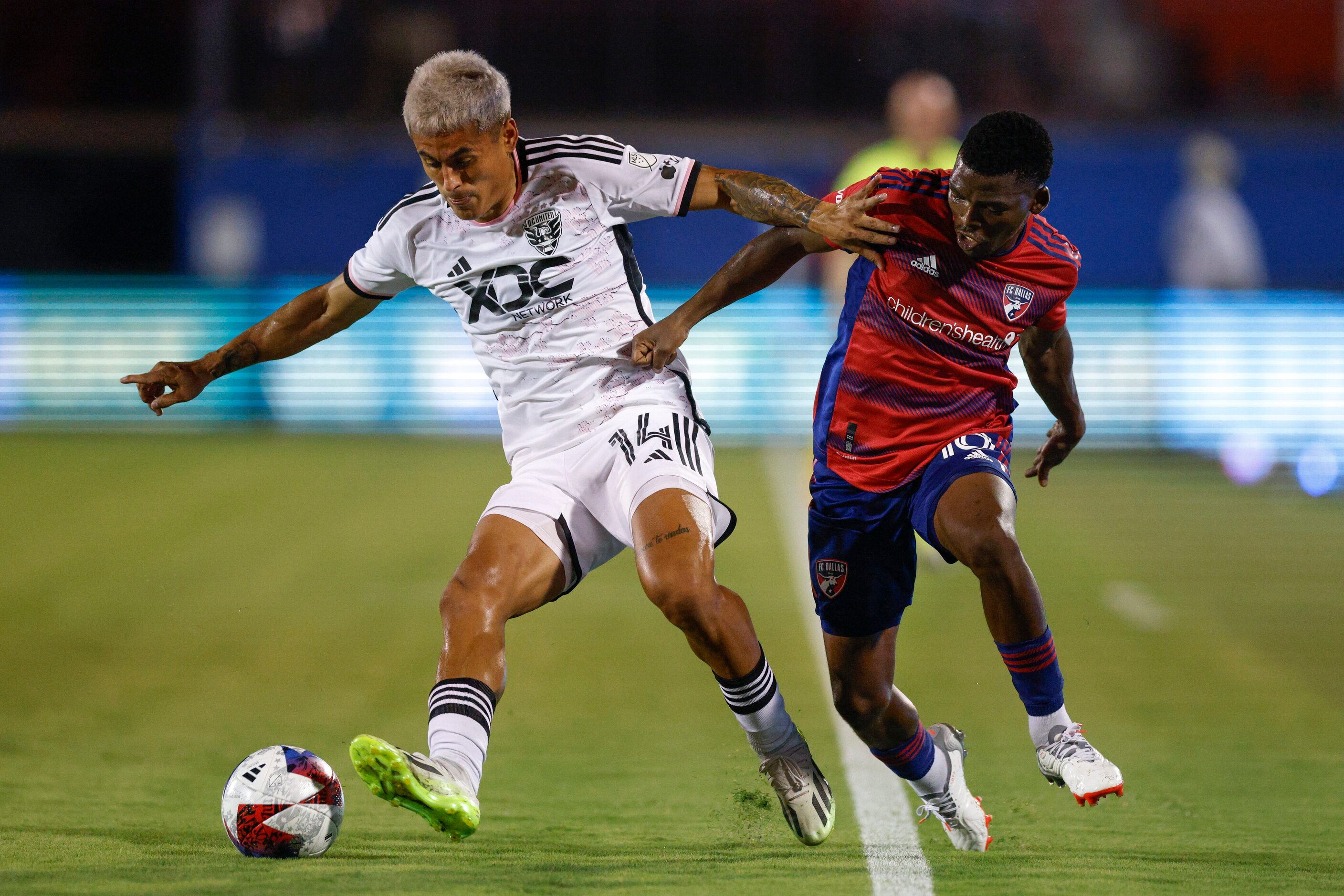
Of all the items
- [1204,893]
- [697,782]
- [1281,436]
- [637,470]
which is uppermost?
[637,470]

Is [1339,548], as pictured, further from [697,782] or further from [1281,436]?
[697,782]

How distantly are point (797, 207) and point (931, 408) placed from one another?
0.75 meters

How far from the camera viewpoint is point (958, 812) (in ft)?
16.0

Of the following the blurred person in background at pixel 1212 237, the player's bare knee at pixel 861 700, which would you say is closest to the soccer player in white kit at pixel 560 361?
the player's bare knee at pixel 861 700

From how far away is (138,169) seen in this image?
19266 millimetres

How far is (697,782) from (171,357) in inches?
476

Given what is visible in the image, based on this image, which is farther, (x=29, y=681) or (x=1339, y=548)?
(x=1339, y=548)

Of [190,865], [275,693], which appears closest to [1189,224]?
[275,693]

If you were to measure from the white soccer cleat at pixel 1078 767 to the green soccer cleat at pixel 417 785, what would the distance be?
1.68 metres

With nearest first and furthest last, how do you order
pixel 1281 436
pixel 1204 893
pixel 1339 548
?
1. pixel 1204 893
2. pixel 1339 548
3. pixel 1281 436

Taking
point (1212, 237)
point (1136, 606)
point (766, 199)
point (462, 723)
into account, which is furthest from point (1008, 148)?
point (1212, 237)

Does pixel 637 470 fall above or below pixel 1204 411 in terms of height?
above

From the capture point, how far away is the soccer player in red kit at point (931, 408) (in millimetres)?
4391

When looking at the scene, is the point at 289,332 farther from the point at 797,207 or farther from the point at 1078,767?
the point at 1078,767
